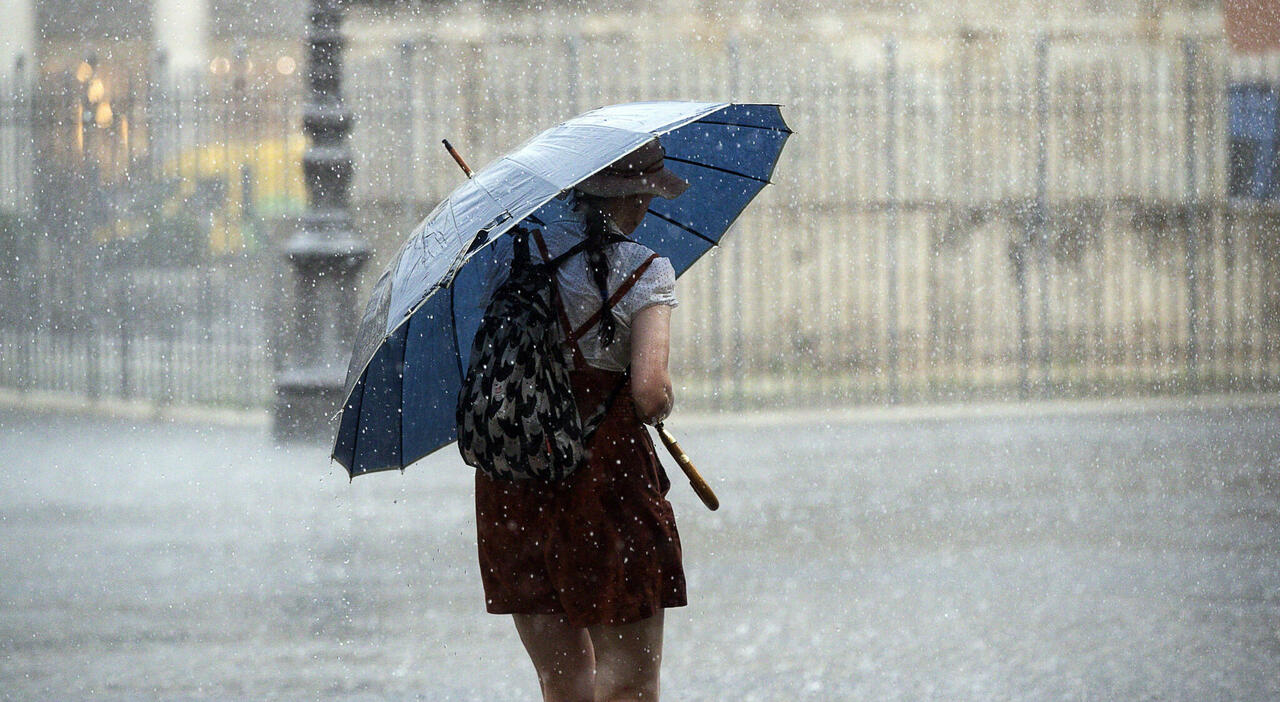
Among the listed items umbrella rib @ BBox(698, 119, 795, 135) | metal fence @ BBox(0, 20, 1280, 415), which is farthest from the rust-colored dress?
metal fence @ BBox(0, 20, 1280, 415)

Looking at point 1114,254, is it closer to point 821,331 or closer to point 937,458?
point 821,331

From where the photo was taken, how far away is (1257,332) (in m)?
11.1

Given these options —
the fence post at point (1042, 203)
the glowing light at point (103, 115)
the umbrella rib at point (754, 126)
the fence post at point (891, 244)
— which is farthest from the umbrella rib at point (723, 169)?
the fence post at point (1042, 203)

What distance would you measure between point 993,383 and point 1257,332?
210 cm

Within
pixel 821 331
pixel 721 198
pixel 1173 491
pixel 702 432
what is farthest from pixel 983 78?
pixel 721 198

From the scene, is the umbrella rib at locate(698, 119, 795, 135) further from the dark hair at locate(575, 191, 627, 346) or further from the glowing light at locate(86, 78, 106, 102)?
the glowing light at locate(86, 78, 106, 102)

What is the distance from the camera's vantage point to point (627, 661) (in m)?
2.55

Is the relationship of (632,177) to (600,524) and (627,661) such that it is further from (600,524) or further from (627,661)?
(627,661)

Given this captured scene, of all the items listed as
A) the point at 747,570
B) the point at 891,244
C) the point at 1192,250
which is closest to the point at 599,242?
the point at 747,570

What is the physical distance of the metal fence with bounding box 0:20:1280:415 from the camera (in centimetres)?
986

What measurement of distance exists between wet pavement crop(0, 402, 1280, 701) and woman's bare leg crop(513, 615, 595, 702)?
1205 millimetres

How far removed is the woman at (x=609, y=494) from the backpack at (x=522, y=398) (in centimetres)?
5

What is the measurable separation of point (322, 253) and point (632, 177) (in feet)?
19.6

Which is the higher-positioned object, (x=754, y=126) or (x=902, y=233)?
(x=902, y=233)
